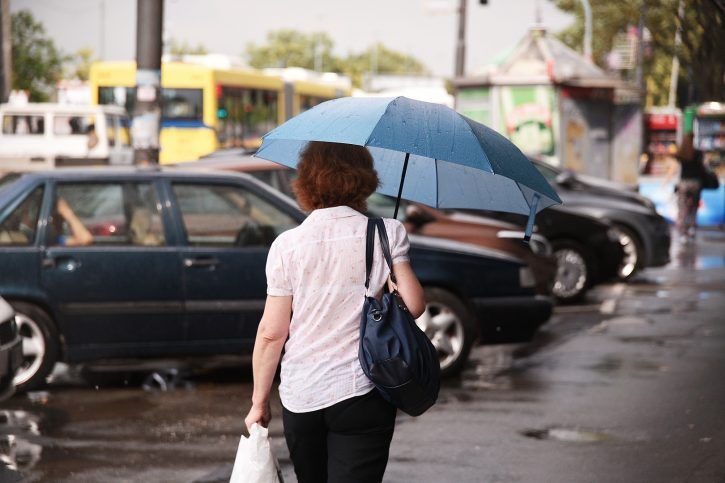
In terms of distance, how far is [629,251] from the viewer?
14.8 metres

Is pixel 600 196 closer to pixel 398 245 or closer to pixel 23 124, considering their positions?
pixel 398 245

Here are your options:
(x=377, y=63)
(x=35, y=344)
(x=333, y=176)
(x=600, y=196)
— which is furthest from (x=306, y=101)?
(x=377, y=63)

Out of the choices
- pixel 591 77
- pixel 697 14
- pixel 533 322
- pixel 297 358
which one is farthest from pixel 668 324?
pixel 591 77

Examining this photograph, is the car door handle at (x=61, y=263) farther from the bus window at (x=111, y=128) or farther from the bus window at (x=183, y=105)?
the bus window at (x=183, y=105)

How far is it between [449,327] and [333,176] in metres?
5.24

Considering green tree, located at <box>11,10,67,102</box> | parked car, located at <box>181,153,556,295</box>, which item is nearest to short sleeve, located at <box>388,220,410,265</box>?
parked car, located at <box>181,153,556,295</box>

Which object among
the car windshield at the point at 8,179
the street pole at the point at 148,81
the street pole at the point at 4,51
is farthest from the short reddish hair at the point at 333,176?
the street pole at the point at 4,51

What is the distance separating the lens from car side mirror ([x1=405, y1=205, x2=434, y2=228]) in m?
10.7

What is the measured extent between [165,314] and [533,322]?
8.53ft

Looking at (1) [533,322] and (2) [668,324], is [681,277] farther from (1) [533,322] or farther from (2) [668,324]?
(1) [533,322]

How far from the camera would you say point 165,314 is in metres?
8.35

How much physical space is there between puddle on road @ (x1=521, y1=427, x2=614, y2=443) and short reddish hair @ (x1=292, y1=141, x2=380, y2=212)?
139 inches

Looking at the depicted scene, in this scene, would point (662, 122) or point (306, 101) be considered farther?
point (662, 122)

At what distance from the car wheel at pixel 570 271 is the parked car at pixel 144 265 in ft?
15.7
